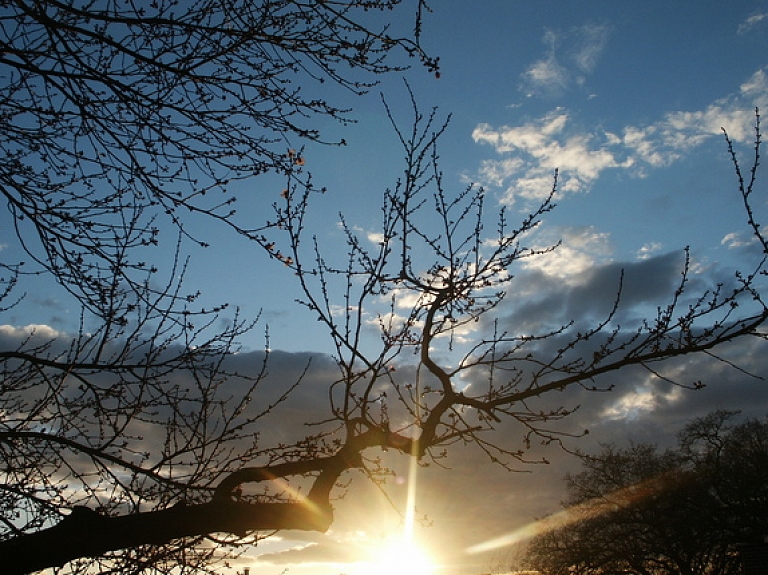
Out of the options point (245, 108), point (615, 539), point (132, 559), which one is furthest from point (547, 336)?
point (615, 539)

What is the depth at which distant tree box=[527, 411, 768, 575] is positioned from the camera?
79.1 ft

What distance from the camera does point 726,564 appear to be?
25.4m

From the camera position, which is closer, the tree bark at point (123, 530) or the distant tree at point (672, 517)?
the tree bark at point (123, 530)

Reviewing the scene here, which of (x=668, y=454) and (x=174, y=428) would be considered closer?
(x=174, y=428)

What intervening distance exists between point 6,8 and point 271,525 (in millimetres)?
3338

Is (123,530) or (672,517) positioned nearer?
(123,530)

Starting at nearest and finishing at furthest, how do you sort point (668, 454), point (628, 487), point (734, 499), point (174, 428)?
point (174, 428) → point (734, 499) → point (628, 487) → point (668, 454)

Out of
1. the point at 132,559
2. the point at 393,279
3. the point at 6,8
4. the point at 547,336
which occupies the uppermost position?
the point at 6,8

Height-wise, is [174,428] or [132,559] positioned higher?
[174,428]

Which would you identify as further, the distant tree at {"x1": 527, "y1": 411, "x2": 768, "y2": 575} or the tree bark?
the distant tree at {"x1": 527, "y1": 411, "x2": 768, "y2": 575}

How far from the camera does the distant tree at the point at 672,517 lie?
24.1m

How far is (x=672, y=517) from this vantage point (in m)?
25.1

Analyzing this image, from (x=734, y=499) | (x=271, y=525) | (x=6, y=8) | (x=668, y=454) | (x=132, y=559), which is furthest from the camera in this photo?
(x=668, y=454)

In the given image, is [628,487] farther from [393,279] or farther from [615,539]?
[393,279]
